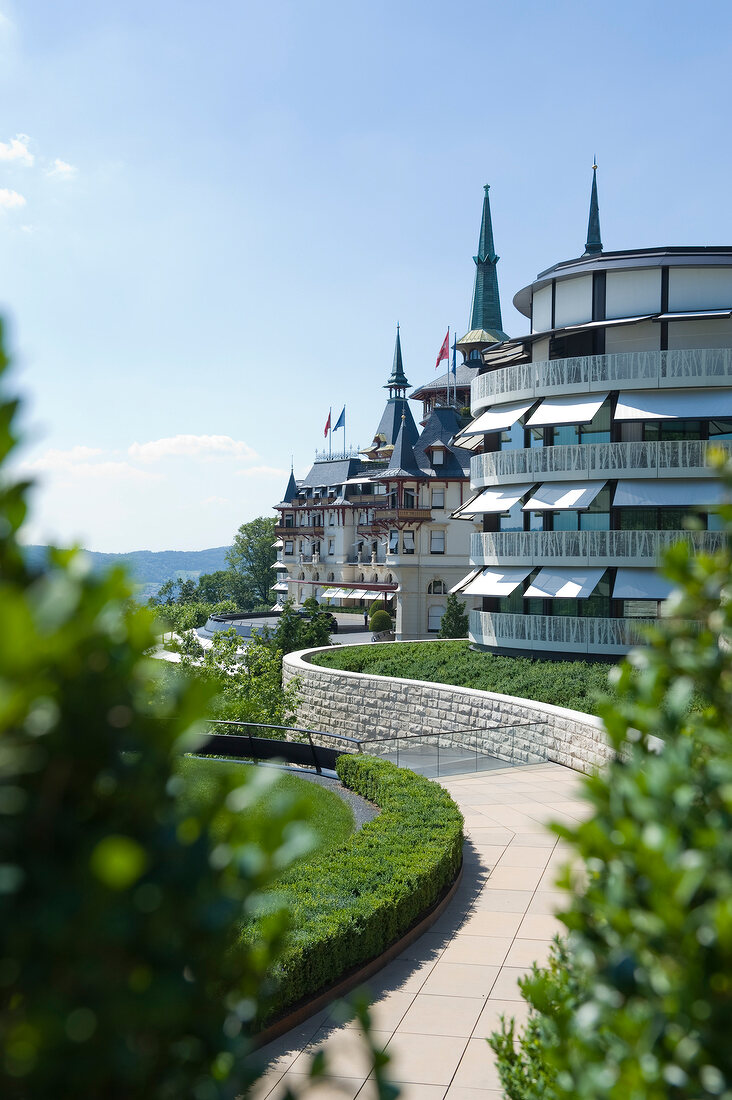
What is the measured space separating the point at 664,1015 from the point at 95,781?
4.52 feet

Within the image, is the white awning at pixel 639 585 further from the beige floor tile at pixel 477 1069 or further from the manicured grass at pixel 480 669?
the beige floor tile at pixel 477 1069

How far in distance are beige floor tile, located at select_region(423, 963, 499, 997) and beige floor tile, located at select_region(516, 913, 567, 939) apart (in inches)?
40.0

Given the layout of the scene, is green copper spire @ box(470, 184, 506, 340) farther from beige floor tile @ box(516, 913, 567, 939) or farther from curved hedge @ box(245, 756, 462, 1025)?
beige floor tile @ box(516, 913, 567, 939)

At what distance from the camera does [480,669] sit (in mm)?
28141

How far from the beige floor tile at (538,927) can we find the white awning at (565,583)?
15423 millimetres

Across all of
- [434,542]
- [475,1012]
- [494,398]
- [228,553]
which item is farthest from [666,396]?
[228,553]

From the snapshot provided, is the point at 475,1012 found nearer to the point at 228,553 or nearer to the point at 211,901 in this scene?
the point at 211,901

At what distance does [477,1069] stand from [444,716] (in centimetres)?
1771

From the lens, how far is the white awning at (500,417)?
29.3 metres

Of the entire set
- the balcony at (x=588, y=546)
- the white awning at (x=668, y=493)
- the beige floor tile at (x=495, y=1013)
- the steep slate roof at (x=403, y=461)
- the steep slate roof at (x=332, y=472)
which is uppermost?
the steep slate roof at (x=332, y=472)

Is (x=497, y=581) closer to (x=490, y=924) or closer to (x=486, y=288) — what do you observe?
(x=490, y=924)

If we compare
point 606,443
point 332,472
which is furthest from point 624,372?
point 332,472

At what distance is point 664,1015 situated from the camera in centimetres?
204

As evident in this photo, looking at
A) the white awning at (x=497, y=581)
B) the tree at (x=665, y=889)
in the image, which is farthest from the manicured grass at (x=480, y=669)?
the tree at (x=665, y=889)
